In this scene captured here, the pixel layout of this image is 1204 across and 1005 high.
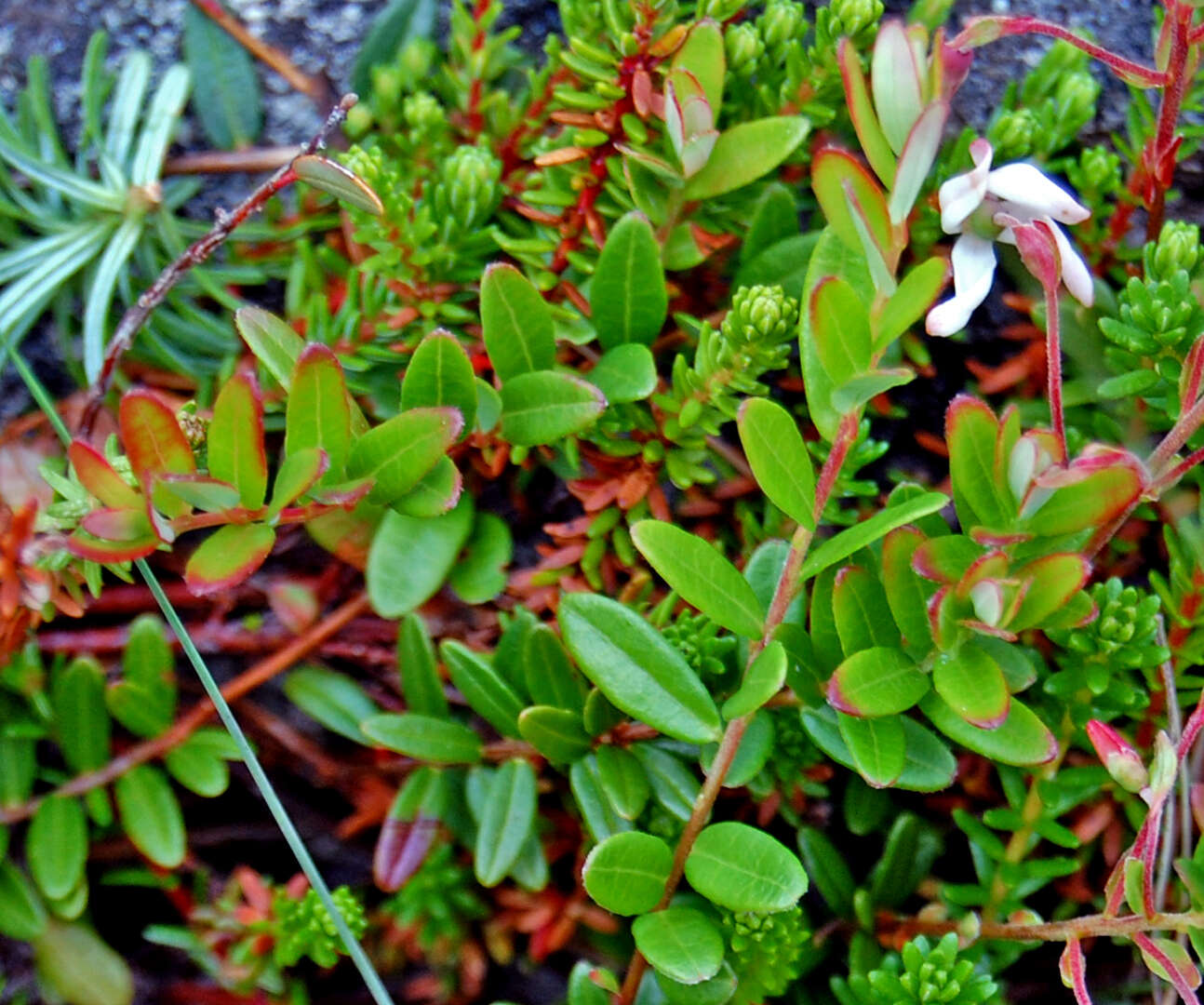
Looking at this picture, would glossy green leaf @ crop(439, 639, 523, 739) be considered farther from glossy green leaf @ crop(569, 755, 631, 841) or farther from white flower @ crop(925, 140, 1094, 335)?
white flower @ crop(925, 140, 1094, 335)

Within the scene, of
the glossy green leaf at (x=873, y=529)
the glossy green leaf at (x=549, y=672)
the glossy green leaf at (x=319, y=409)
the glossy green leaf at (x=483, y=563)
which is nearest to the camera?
the glossy green leaf at (x=873, y=529)

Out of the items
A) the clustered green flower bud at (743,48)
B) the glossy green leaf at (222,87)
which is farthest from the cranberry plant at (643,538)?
the glossy green leaf at (222,87)

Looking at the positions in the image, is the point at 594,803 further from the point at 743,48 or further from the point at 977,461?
the point at 743,48

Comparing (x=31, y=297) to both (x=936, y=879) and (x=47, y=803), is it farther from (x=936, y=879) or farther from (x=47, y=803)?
(x=936, y=879)

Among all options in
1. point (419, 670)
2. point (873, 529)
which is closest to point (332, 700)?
point (419, 670)

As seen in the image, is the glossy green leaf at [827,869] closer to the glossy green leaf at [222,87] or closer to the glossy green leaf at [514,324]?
the glossy green leaf at [514,324]

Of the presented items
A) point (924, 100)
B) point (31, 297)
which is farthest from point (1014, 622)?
point (31, 297)
